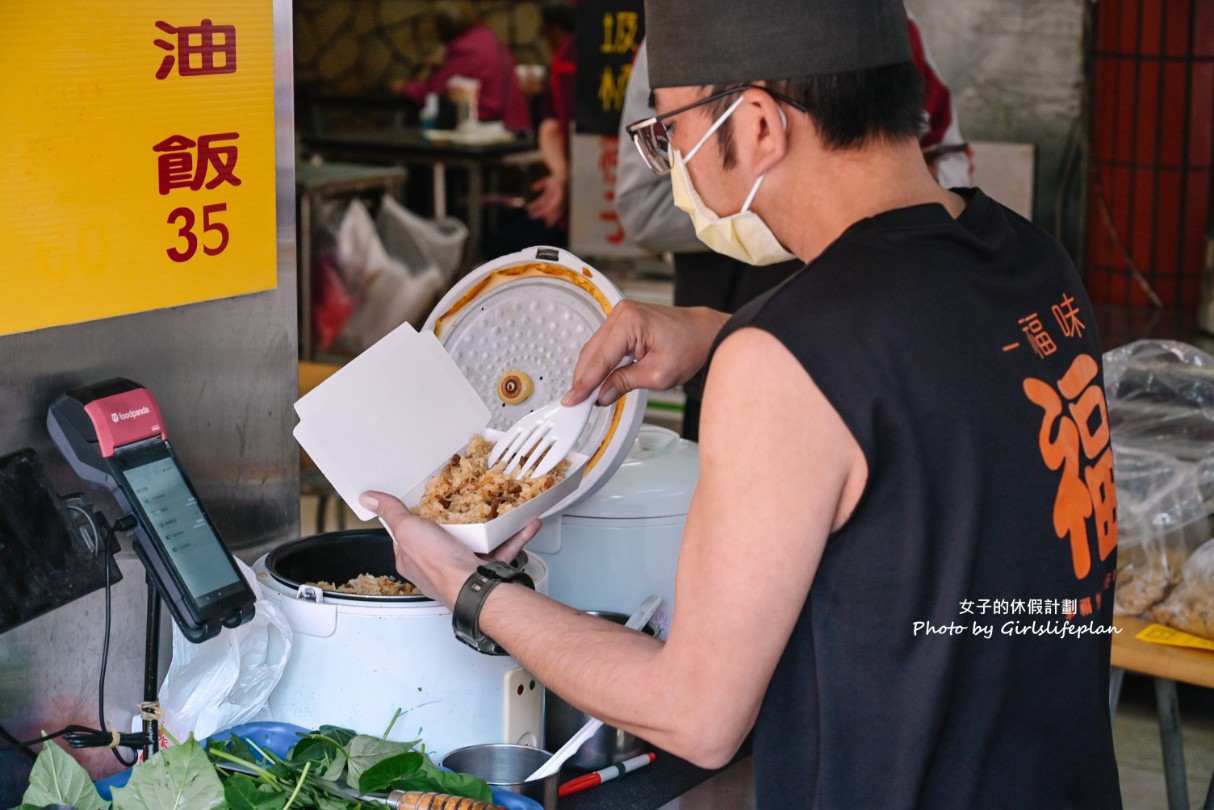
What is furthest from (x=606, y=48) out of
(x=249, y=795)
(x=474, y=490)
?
(x=249, y=795)

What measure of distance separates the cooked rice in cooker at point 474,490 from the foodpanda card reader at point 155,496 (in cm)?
23

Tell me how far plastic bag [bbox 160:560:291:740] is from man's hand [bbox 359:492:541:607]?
0.16 meters

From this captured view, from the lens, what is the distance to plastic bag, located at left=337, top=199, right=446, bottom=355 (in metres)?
5.79

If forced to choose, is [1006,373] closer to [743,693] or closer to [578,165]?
[743,693]

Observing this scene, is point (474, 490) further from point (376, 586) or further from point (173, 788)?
point (173, 788)

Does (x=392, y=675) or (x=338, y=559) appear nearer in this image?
(x=392, y=675)

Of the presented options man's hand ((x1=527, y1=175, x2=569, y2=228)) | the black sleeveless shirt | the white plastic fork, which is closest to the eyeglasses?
the black sleeveless shirt

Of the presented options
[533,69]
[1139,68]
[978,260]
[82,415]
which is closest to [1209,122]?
[1139,68]

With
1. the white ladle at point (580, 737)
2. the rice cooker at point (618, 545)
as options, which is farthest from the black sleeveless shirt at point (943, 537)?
the rice cooker at point (618, 545)

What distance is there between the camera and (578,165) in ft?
15.3

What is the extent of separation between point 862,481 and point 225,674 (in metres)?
0.72

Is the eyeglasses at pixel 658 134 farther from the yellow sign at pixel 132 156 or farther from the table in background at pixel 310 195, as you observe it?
the table in background at pixel 310 195

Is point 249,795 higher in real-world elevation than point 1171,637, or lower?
higher

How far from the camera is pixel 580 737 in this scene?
4.77 feet
